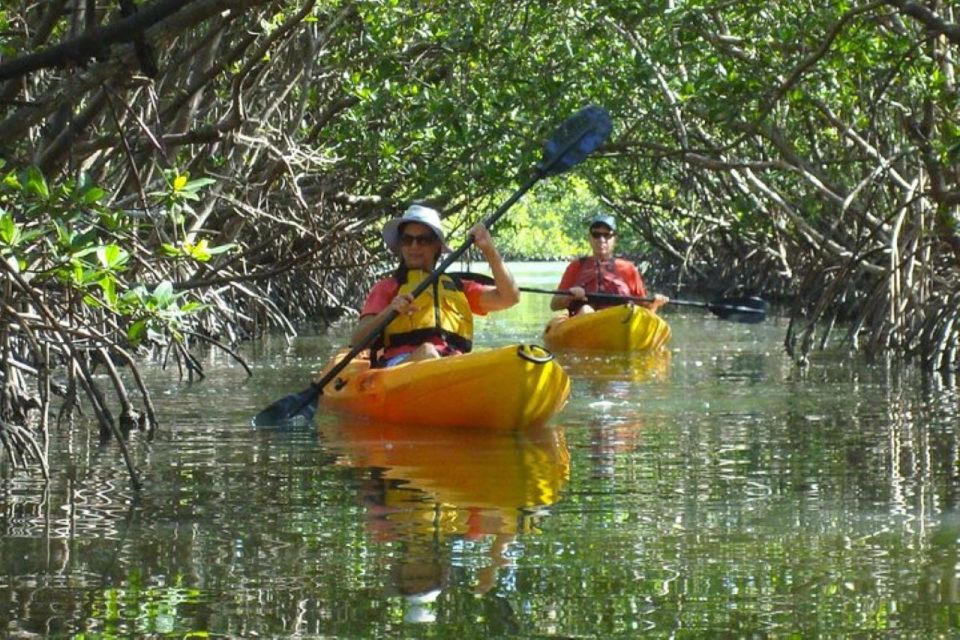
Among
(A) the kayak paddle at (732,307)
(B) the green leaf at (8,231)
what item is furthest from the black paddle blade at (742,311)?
(B) the green leaf at (8,231)

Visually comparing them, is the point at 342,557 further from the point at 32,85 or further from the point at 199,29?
the point at 199,29

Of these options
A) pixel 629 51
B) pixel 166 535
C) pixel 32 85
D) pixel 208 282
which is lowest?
pixel 166 535

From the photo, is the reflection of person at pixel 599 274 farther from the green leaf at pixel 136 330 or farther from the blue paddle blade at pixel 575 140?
the green leaf at pixel 136 330

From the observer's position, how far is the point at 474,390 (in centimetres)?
877

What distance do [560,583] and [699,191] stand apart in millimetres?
20639

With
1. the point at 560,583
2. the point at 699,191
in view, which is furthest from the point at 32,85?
the point at 699,191

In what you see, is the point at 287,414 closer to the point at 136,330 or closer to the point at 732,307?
the point at 136,330

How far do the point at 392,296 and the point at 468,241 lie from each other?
546 mm

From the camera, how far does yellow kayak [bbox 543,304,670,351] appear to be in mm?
14750

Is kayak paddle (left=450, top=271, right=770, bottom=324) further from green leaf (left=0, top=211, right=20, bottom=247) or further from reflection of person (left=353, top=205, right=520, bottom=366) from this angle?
green leaf (left=0, top=211, right=20, bottom=247)

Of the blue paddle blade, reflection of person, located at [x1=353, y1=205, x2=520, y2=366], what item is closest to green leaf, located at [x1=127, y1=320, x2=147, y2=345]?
reflection of person, located at [x1=353, y1=205, x2=520, y2=366]

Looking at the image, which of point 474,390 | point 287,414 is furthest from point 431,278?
point 287,414

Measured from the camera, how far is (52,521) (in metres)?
6.02

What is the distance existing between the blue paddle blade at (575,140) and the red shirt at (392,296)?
0.97 meters
